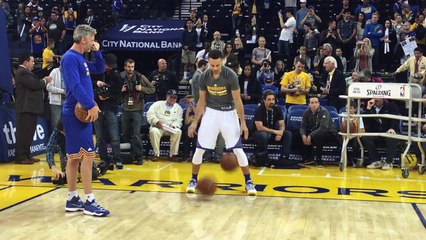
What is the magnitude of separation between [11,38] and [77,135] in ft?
51.1

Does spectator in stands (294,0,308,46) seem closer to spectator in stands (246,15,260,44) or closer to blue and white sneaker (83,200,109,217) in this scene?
spectator in stands (246,15,260,44)

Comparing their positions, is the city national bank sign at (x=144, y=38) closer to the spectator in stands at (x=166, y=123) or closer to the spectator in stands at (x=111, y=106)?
the spectator in stands at (x=166, y=123)

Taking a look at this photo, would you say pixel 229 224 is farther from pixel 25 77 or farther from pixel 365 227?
pixel 25 77

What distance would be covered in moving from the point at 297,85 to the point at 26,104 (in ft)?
18.3

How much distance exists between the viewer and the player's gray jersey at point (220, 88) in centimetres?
830

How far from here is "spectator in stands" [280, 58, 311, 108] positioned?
13227mm

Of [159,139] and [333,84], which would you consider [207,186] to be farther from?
[333,84]

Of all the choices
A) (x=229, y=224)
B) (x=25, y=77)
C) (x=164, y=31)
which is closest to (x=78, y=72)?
(x=229, y=224)

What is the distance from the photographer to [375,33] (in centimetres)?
1617

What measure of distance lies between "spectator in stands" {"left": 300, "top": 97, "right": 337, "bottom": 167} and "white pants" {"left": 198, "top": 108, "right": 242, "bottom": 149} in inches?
150

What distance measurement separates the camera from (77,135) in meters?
6.92

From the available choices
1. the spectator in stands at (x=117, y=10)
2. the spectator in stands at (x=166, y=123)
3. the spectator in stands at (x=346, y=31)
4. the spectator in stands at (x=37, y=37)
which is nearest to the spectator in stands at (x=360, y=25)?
the spectator in stands at (x=346, y=31)

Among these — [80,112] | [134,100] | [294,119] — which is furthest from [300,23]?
[80,112]

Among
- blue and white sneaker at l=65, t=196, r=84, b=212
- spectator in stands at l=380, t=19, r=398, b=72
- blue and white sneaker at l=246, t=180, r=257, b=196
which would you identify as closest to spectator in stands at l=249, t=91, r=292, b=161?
blue and white sneaker at l=246, t=180, r=257, b=196
